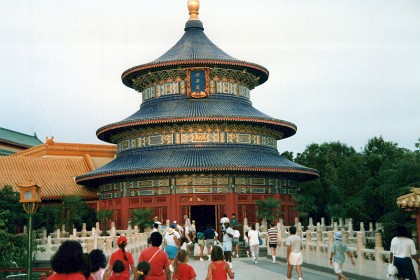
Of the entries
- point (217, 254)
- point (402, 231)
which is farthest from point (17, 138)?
point (217, 254)

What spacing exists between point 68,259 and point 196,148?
36.3 meters

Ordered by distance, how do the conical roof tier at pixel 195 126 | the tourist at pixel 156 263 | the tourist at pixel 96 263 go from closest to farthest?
the tourist at pixel 96 263 → the tourist at pixel 156 263 → the conical roof tier at pixel 195 126

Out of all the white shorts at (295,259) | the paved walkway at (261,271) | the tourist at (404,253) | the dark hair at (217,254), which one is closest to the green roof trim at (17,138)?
the paved walkway at (261,271)

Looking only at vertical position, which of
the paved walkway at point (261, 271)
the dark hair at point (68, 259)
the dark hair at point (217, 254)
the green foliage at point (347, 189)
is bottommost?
the paved walkway at point (261, 271)

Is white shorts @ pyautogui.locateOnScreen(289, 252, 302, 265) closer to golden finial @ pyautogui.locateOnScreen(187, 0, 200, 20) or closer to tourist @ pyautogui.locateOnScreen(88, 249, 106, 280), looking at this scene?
tourist @ pyautogui.locateOnScreen(88, 249, 106, 280)

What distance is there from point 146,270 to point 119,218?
34139 millimetres

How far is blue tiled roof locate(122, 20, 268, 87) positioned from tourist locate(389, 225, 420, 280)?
32.9 metres

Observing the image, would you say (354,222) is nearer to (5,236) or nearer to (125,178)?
(125,178)

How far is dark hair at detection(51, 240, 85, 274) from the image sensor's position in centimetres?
733

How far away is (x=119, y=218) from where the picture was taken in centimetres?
4381

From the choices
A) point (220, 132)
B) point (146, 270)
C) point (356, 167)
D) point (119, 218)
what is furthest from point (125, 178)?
point (146, 270)

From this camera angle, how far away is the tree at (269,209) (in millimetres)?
41000

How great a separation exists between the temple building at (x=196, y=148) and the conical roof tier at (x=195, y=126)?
72 mm

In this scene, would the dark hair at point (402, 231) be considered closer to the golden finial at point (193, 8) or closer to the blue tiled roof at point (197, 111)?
the blue tiled roof at point (197, 111)
